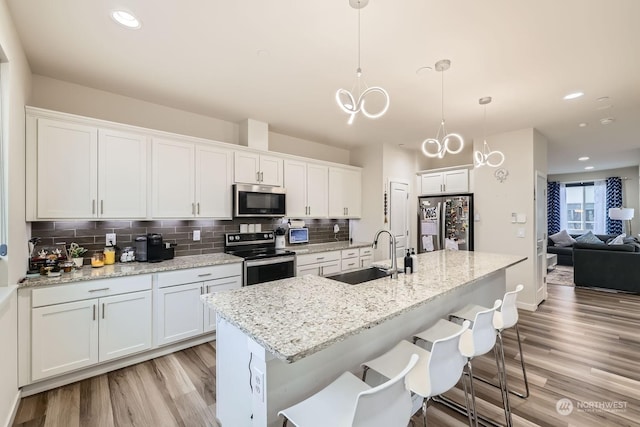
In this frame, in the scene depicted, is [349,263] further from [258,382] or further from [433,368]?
[258,382]

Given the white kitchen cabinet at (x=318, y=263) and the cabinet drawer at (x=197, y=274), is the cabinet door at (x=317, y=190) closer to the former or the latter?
the white kitchen cabinet at (x=318, y=263)

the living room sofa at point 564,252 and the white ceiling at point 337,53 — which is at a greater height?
the white ceiling at point 337,53

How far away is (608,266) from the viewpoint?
202 inches

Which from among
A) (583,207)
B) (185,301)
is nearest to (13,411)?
(185,301)

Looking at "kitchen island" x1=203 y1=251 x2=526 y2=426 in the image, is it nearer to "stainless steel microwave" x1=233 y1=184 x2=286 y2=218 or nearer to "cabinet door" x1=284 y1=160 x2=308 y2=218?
"stainless steel microwave" x1=233 y1=184 x2=286 y2=218

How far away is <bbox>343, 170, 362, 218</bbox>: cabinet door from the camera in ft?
16.5

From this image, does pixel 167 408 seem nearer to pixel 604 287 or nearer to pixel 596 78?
pixel 596 78

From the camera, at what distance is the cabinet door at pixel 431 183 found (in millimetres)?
5325

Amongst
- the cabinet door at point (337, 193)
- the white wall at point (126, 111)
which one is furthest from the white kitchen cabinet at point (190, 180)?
the cabinet door at point (337, 193)

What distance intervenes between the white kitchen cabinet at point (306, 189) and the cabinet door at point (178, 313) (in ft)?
5.80

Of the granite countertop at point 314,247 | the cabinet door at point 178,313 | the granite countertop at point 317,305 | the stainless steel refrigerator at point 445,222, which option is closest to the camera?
the granite countertop at point 317,305

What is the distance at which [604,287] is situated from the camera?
17.1 ft

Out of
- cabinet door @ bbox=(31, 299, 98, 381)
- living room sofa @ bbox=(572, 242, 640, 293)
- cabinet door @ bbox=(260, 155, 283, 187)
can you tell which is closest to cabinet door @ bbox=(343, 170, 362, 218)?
cabinet door @ bbox=(260, 155, 283, 187)

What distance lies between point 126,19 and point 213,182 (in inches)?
71.6
